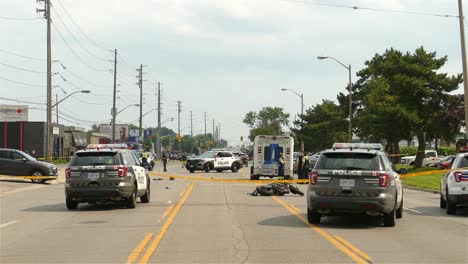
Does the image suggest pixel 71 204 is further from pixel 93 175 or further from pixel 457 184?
pixel 457 184

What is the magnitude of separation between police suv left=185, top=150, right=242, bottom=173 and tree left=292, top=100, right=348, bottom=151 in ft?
136

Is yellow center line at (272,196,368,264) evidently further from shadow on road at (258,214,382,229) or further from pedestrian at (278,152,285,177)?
pedestrian at (278,152,285,177)

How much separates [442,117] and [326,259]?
150ft

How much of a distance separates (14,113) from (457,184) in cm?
7685

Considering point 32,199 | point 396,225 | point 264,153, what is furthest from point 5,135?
point 396,225

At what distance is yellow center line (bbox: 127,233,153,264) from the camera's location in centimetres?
1059

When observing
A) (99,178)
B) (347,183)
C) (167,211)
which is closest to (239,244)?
(347,183)

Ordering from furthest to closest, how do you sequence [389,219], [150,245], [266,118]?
1. [266,118]
2. [389,219]
3. [150,245]

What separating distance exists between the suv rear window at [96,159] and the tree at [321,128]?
7675 centimetres

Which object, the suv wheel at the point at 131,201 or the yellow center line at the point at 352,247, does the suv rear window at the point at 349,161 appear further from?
the suv wheel at the point at 131,201

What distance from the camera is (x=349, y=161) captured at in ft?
49.5

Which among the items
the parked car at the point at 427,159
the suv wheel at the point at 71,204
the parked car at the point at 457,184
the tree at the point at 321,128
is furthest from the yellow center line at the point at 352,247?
the tree at the point at 321,128

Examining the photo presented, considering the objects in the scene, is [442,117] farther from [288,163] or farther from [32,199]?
[32,199]

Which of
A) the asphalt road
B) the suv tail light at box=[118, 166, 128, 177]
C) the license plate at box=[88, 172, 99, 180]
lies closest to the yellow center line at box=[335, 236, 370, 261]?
the asphalt road
